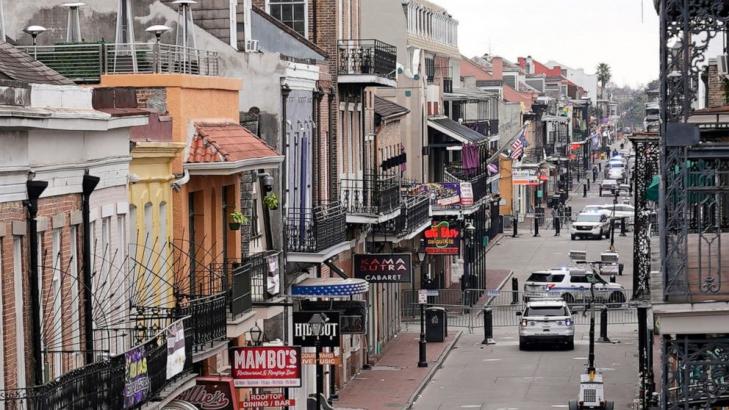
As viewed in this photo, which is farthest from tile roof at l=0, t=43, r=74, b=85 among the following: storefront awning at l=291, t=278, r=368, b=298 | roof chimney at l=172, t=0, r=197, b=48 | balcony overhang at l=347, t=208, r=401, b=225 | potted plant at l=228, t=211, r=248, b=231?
balcony overhang at l=347, t=208, r=401, b=225

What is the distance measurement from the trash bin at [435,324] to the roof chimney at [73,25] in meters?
27.9

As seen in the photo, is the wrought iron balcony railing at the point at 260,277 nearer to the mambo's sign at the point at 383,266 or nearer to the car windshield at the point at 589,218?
the mambo's sign at the point at 383,266

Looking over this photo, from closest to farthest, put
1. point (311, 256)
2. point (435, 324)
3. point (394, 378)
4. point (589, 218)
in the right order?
point (311, 256) < point (394, 378) < point (435, 324) < point (589, 218)

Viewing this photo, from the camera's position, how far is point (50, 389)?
17609 mm

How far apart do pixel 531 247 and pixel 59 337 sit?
3105 inches

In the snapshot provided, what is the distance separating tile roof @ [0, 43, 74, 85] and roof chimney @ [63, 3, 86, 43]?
853cm

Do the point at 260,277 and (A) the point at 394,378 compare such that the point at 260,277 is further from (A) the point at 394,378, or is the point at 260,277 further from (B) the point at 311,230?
(A) the point at 394,378

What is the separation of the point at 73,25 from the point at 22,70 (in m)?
10.6

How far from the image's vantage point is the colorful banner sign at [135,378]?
66.7 ft

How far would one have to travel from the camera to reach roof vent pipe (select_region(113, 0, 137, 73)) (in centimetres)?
2874

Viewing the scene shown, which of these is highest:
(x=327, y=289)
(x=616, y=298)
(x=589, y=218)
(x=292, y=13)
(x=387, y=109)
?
(x=292, y=13)

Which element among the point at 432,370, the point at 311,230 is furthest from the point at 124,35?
the point at 432,370

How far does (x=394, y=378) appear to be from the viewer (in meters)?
49.2

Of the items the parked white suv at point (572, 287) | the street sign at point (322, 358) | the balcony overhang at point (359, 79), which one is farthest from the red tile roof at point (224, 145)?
the parked white suv at point (572, 287)
